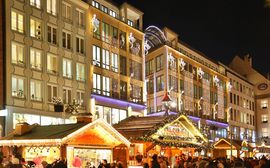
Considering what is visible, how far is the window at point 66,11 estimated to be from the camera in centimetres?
4528

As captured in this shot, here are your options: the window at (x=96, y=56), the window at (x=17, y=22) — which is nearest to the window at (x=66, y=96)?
the window at (x=96, y=56)

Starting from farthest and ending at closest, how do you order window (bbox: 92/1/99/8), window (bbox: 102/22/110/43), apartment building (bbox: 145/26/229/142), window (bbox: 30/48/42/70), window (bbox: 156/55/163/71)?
1. window (bbox: 156/55/163/71)
2. apartment building (bbox: 145/26/229/142)
3. window (bbox: 102/22/110/43)
4. window (bbox: 92/1/99/8)
5. window (bbox: 30/48/42/70)

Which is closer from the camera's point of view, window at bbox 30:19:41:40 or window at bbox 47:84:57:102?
window at bbox 30:19:41:40

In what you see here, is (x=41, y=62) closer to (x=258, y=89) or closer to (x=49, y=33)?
(x=49, y=33)

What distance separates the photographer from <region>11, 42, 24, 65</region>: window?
128ft

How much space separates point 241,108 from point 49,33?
53.5 meters

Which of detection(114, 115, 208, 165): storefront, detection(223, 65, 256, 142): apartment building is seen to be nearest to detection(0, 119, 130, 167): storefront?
detection(114, 115, 208, 165): storefront

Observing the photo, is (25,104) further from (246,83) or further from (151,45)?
(246,83)

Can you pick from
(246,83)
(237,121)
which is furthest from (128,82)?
(246,83)

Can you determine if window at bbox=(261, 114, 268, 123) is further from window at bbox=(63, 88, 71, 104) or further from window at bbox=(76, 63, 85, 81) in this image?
window at bbox=(63, 88, 71, 104)

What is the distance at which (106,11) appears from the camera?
53125mm

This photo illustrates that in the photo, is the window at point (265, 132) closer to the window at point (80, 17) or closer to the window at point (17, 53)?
the window at point (80, 17)

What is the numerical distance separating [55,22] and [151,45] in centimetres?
2519

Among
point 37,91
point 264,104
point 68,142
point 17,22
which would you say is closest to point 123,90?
point 37,91
